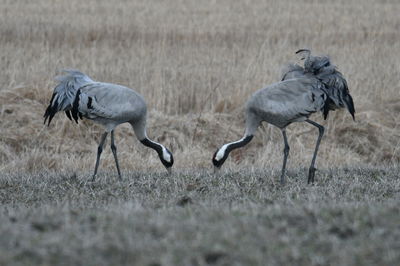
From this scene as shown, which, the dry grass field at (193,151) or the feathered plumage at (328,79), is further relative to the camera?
the feathered plumage at (328,79)

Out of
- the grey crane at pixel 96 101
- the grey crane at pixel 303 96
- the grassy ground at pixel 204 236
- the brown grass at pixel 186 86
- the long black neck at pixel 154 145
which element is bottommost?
the brown grass at pixel 186 86

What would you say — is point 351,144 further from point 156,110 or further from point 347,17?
point 347,17

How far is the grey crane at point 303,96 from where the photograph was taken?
21.4 ft

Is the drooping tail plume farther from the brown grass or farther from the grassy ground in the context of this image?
the grassy ground

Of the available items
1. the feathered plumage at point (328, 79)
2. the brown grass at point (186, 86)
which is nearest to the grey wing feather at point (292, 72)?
the feathered plumage at point (328, 79)

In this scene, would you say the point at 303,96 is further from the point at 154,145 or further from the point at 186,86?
the point at 186,86

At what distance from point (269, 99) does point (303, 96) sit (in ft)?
1.05

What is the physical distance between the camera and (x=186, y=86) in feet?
33.9

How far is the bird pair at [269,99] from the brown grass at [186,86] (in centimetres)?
135

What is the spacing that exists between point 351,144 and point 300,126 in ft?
2.41

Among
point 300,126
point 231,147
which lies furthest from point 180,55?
point 231,147

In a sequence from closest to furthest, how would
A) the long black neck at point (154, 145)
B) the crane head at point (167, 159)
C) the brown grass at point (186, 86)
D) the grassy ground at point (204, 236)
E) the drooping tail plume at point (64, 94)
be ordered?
1. the grassy ground at point (204, 236)
2. the drooping tail plume at point (64, 94)
3. the crane head at point (167, 159)
4. the long black neck at point (154, 145)
5. the brown grass at point (186, 86)

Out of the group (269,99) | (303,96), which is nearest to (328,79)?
(303,96)

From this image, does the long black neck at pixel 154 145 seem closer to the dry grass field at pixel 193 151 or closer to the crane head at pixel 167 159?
the crane head at pixel 167 159
